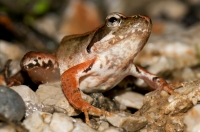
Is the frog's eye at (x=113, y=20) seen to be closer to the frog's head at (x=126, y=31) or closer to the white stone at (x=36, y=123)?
the frog's head at (x=126, y=31)

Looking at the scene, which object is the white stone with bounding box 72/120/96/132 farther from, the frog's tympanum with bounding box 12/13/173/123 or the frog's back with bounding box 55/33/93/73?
the frog's back with bounding box 55/33/93/73

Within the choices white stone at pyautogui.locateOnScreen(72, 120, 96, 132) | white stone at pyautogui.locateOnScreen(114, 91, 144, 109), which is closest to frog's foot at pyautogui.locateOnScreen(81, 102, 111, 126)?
white stone at pyautogui.locateOnScreen(72, 120, 96, 132)

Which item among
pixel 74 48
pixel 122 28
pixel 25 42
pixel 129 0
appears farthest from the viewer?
pixel 129 0

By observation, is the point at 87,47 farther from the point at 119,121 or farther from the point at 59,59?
the point at 119,121

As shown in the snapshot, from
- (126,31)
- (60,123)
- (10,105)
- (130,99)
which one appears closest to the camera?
(10,105)

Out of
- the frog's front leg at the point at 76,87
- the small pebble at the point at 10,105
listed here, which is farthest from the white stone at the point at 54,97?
the small pebble at the point at 10,105

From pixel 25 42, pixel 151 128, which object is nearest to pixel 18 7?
pixel 25 42

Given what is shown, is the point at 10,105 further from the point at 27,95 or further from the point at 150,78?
the point at 150,78

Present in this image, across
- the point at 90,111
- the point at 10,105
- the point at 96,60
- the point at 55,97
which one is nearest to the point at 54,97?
the point at 55,97
